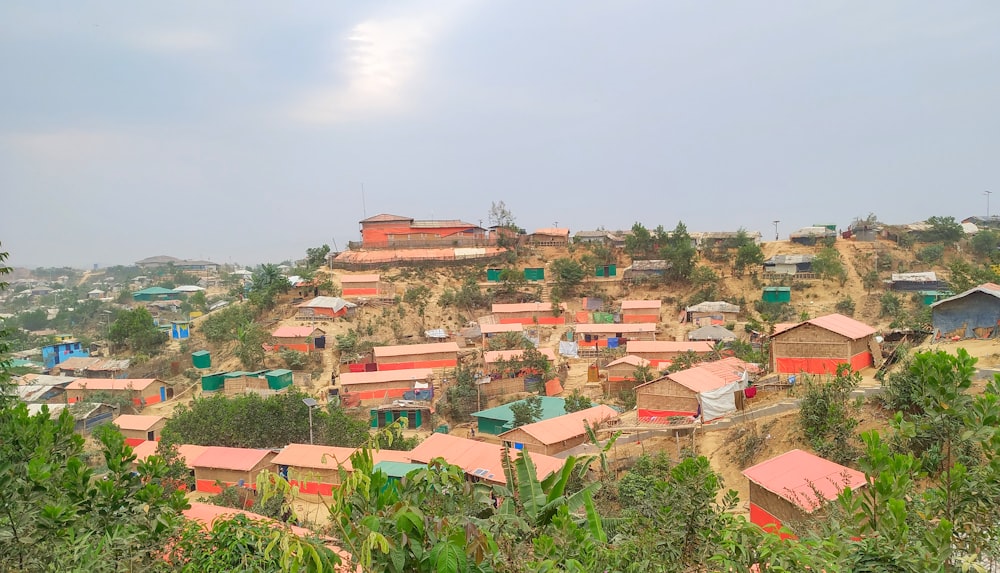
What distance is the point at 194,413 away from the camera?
72.2 ft

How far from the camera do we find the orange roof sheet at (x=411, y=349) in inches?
1172

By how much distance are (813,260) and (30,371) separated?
160 feet

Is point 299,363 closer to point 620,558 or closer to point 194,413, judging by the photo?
point 194,413

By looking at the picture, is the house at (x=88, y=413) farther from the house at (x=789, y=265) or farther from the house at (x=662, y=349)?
the house at (x=789, y=265)

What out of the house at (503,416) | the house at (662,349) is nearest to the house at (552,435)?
the house at (503,416)

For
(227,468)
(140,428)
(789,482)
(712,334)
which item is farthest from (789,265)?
(140,428)

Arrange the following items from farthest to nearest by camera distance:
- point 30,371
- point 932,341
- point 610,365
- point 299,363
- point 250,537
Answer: point 30,371
point 299,363
point 610,365
point 932,341
point 250,537

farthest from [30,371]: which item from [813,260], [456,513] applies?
[813,260]

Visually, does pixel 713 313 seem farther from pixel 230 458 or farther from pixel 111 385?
pixel 111 385

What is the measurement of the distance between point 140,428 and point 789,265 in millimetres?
38780

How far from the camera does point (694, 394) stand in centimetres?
1772

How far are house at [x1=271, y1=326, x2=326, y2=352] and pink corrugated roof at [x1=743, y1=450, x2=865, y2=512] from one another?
2602cm

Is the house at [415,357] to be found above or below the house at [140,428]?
above

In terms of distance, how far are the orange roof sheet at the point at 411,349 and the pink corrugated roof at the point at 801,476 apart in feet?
69.2
